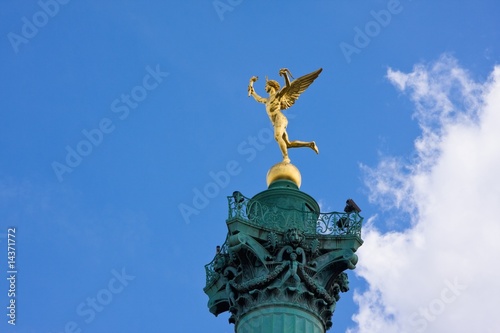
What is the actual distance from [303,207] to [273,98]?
218 inches

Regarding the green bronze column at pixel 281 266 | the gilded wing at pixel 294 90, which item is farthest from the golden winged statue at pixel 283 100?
the green bronze column at pixel 281 266

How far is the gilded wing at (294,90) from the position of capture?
1665 inches

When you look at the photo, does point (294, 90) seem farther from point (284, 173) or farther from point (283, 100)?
point (284, 173)

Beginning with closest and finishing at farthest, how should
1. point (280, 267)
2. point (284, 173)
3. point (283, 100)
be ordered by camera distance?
point (280, 267), point (284, 173), point (283, 100)

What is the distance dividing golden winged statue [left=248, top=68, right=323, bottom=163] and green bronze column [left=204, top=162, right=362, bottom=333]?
3.87m

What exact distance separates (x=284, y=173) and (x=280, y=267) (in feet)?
17.3

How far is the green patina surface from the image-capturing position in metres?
35.8

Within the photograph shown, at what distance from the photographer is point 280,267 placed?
35906mm

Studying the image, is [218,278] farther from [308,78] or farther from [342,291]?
[308,78]

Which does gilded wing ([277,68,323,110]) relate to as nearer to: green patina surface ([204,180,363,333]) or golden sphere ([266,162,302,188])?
golden sphere ([266,162,302,188])

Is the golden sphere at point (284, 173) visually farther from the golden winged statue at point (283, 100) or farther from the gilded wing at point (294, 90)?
the gilded wing at point (294, 90)

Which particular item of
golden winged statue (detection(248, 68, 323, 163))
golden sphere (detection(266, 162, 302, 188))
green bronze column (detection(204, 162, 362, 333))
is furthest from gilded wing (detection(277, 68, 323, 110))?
green bronze column (detection(204, 162, 362, 333))

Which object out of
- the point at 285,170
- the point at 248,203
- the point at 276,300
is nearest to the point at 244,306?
the point at 276,300

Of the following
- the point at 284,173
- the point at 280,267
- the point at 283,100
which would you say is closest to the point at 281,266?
the point at 280,267
